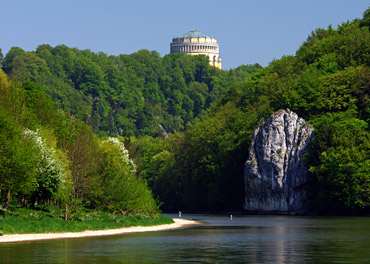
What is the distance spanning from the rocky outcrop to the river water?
6660 centimetres

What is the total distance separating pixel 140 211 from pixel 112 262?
184ft

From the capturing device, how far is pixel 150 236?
259 ft

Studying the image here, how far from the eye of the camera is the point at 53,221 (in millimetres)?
82812

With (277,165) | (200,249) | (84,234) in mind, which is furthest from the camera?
(277,165)

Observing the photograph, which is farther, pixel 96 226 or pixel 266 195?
pixel 266 195

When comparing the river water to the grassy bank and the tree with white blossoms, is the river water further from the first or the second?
the tree with white blossoms

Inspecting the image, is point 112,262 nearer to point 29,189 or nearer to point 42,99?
point 29,189

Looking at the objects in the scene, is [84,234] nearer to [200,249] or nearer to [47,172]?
[47,172]

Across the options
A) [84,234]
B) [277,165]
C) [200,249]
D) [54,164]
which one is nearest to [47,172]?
[54,164]

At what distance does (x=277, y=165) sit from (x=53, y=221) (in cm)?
7562

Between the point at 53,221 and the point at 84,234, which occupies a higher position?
the point at 53,221

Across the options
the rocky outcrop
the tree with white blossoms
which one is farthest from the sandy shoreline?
the rocky outcrop

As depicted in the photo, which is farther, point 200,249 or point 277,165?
point 277,165

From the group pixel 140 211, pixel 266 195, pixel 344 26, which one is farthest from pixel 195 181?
pixel 140 211
